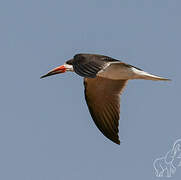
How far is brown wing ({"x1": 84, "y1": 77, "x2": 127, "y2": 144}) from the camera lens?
50.2ft

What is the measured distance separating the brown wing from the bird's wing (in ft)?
4.65

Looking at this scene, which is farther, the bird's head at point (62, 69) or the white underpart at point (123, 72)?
the bird's head at point (62, 69)

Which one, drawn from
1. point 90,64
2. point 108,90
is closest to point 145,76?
point 108,90

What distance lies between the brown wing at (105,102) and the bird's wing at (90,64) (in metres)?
1.42

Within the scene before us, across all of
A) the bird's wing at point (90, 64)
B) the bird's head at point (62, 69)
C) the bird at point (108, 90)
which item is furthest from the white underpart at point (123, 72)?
the bird's head at point (62, 69)

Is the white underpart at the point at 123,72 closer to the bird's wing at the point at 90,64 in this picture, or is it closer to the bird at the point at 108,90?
the bird at the point at 108,90

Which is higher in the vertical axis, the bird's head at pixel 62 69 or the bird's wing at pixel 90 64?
the bird's wing at pixel 90 64

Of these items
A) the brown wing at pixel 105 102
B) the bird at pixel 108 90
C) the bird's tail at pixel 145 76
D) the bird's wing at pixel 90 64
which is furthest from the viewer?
the brown wing at pixel 105 102

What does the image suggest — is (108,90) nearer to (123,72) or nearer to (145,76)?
(123,72)

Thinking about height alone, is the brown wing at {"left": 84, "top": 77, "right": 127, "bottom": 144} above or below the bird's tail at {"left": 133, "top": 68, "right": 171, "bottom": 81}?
below

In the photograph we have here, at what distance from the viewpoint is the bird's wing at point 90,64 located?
12.7 m

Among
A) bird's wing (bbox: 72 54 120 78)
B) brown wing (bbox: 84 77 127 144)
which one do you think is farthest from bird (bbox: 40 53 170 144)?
bird's wing (bbox: 72 54 120 78)

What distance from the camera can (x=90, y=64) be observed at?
13.1 metres

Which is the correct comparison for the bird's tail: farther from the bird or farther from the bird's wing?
the bird's wing
